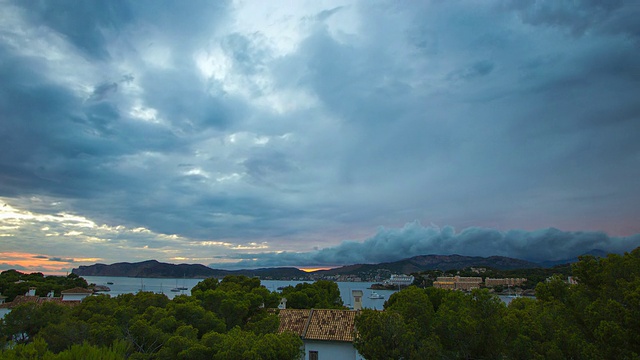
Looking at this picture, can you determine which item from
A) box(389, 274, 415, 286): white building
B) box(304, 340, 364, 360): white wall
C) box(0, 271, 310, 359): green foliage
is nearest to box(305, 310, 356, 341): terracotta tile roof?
box(304, 340, 364, 360): white wall

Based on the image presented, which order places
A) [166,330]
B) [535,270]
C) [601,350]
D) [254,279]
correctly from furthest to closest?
[535,270] < [254,279] < [166,330] < [601,350]

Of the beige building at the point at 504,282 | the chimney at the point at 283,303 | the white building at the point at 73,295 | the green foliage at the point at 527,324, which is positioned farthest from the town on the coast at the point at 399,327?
the beige building at the point at 504,282

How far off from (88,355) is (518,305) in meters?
25.8

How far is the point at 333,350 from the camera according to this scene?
26.1 m

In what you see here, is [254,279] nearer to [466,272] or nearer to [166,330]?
[166,330]

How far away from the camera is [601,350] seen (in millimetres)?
10766

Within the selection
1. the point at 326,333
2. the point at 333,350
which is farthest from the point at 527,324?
the point at 326,333

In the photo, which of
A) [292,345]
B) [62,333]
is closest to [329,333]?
[292,345]

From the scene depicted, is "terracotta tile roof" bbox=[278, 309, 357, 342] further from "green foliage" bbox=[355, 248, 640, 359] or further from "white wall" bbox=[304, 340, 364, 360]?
"green foliage" bbox=[355, 248, 640, 359]

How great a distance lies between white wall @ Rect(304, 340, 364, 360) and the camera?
25703 millimetres

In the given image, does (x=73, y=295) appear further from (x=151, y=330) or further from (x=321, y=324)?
(x=321, y=324)

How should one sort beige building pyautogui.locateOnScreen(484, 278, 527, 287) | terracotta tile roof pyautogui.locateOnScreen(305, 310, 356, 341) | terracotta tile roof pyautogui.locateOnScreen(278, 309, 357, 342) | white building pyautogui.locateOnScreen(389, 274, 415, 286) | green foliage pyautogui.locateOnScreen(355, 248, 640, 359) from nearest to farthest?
green foliage pyautogui.locateOnScreen(355, 248, 640, 359), terracotta tile roof pyautogui.locateOnScreen(305, 310, 356, 341), terracotta tile roof pyautogui.locateOnScreen(278, 309, 357, 342), beige building pyautogui.locateOnScreen(484, 278, 527, 287), white building pyautogui.locateOnScreen(389, 274, 415, 286)

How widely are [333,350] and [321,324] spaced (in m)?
2.06

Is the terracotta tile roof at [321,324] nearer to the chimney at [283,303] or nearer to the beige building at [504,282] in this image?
the chimney at [283,303]
